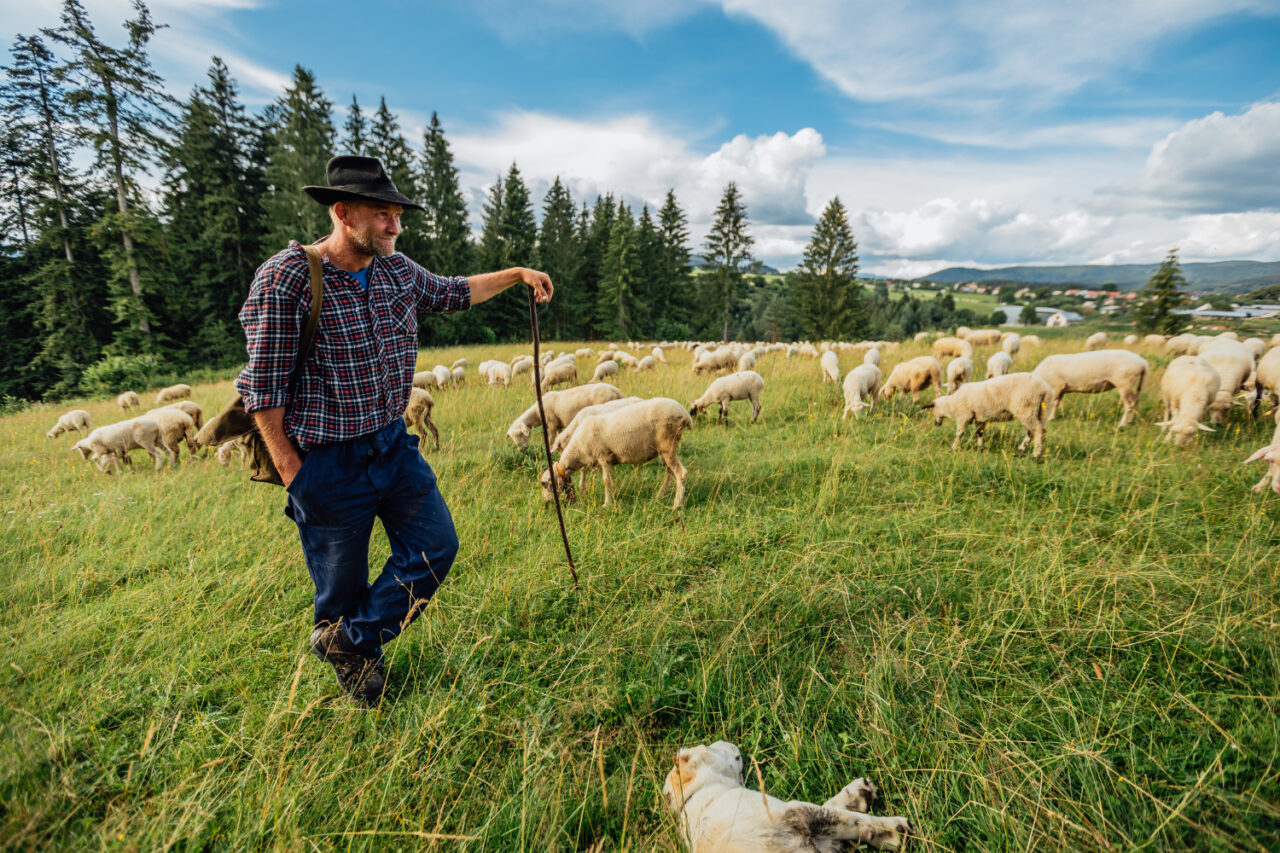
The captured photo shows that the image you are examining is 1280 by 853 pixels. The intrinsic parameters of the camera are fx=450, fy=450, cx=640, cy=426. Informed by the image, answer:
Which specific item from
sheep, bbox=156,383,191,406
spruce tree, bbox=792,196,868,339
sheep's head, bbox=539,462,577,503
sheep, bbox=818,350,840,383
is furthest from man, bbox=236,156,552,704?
spruce tree, bbox=792,196,868,339

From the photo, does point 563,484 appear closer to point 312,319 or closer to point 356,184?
point 312,319

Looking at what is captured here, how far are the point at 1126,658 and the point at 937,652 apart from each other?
1127 millimetres

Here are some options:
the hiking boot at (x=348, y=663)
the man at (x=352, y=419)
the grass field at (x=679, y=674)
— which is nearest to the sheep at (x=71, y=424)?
the grass field at (x=679, y=674)

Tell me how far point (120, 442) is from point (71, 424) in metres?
6.71

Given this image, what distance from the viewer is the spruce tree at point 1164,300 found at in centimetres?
2138

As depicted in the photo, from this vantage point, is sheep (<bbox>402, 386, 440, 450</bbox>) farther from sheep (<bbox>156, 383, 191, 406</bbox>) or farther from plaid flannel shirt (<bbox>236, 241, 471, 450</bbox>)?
sheep (<bbox>156, 383, 191, 406</bbox>)

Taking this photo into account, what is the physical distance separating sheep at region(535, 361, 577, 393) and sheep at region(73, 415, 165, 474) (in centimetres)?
827

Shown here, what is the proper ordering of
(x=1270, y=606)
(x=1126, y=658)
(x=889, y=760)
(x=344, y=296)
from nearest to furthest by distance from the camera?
(x=889, y=760) → (x=344, y=296) → (x=1126, y=658) → (x=1270, y=606)

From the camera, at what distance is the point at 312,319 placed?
2201 millimetres

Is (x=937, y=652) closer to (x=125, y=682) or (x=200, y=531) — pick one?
(x=125, y=682)

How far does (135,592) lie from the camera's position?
12.3 ft

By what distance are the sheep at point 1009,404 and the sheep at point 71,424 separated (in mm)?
20535

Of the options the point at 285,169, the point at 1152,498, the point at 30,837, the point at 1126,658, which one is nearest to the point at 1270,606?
the point at 1126,658

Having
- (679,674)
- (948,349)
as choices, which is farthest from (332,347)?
(948,349)
